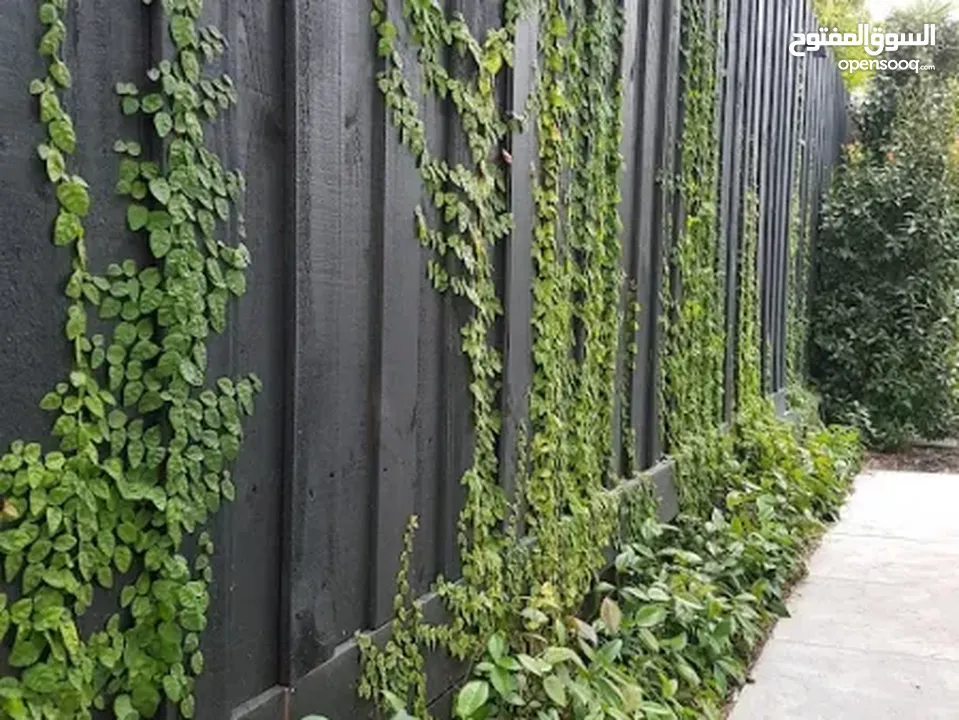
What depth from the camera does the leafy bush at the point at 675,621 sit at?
2500 millimetres

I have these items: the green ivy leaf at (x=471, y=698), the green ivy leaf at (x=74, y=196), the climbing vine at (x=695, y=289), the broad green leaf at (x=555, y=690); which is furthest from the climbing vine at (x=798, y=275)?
the green ivy leaf at (x=74, y=196)

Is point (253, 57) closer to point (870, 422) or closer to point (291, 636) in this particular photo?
point (291, 636)

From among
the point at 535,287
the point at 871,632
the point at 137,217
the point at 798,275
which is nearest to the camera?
the point at 137,217

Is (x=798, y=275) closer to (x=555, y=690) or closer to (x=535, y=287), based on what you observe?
(x=535, y=287)

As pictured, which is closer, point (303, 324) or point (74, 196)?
point (74, 196)

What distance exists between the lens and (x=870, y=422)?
8438 mm

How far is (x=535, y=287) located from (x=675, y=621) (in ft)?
3.90

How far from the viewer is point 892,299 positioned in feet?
28.1

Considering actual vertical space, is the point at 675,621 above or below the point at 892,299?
below

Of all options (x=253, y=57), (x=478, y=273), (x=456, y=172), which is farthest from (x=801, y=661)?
(x=253, y=57)

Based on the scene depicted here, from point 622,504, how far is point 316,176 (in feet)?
6.60

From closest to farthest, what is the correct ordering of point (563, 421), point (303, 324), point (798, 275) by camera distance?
1. point (303, 324)
2. point (563, 421)
3. point (798, 275)

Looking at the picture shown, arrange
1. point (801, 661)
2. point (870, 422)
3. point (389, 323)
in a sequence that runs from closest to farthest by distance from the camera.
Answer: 1. point (389, 323)
2. point (801, 661)
3. point (870, 422)

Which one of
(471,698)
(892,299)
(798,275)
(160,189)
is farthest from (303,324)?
(892,299)
